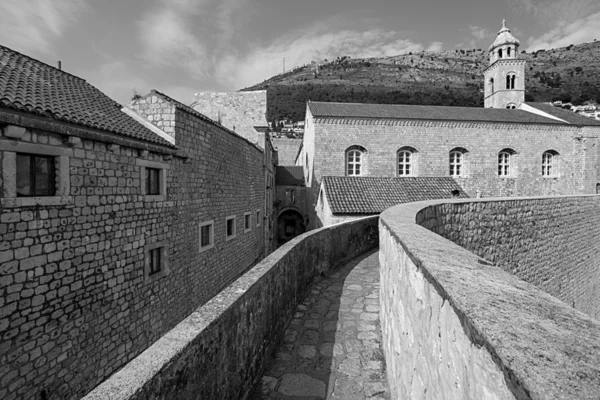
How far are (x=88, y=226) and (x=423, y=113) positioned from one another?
22319 mm

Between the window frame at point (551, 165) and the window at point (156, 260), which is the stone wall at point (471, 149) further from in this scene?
the window at point (156, 260)

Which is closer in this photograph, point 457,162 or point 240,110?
point 240,110


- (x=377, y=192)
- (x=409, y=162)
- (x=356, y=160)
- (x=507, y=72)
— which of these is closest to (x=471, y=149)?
(x=409, y=162)

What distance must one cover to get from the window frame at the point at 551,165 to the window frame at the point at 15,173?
2828 cm

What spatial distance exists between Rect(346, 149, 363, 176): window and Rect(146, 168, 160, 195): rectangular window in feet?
50.9

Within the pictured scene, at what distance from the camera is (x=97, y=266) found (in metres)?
5.74

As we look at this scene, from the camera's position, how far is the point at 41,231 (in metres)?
4.82

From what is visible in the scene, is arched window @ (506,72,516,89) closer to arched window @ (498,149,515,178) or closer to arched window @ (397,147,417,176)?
arched window @ (498,149,515,178)

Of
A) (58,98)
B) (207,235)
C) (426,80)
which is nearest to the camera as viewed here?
(58,98)

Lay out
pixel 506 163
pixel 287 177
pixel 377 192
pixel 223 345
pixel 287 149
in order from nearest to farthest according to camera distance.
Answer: pixel 223 345, pixel 377 192, pixel 506 163, pixel 287 177, pixel 287 149

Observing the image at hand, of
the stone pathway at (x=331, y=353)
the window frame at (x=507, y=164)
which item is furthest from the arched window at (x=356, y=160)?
the stone pathway at (x=331, y=353)

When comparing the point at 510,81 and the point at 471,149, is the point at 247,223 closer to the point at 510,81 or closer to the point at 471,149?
the point at 471,149

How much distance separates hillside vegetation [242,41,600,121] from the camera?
224 ft

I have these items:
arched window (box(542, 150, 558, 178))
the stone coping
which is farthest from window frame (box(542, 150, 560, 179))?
the stone coping
